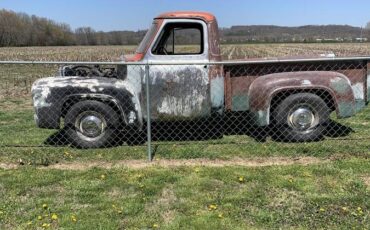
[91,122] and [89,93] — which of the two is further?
[91,122]

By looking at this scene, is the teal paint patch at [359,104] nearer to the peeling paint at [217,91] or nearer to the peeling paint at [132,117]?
the peeling paint at [217,91]

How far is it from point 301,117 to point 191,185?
2.42m

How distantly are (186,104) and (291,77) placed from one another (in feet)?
5.20

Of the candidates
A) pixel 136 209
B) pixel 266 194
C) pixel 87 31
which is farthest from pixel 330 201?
pixel 87 31

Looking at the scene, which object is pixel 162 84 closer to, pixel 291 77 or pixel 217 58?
pixel 217 58

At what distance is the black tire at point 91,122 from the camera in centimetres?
656

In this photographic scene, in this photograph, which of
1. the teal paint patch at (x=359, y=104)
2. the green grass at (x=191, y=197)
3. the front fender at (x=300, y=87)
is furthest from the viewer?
the teal paint patch at (x=359, y=104)

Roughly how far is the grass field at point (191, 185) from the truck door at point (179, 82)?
1.83 feet

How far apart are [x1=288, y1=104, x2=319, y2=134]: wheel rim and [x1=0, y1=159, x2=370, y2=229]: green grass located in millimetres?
1009

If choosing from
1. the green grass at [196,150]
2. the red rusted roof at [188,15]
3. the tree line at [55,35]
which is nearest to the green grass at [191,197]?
the green grass at [196,150]

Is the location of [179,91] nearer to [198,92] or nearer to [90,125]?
[198,92]

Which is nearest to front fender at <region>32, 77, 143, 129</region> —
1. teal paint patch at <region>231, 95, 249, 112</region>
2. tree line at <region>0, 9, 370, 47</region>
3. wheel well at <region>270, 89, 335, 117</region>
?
teal paint patch at <region>231, 95, 249, 112</region>

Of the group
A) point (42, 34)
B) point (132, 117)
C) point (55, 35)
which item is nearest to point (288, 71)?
point (132, 117)

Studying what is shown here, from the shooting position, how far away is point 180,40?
7293 mm
